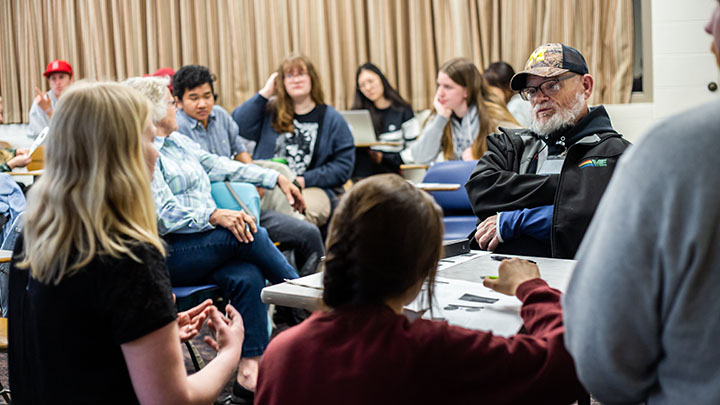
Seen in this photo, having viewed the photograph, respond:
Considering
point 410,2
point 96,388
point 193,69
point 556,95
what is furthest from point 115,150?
point 410,2

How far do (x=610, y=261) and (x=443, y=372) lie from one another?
298mm

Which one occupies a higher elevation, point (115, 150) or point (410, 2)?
point (410, 2)

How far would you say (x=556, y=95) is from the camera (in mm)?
2494

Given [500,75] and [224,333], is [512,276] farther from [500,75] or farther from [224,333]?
[500,75]

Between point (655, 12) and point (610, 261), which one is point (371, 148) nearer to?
point (655, 12)

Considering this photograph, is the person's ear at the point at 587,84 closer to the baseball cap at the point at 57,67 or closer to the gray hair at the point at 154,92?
the gray hair at the point at 154,92

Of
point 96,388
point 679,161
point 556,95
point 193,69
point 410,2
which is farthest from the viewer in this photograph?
point 410,2

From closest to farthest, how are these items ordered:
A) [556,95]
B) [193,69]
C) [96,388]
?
[96,388], [556,95], [193,69]

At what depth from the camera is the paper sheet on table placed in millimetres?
1267

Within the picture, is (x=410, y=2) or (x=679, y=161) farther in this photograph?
(x=410, y=2)

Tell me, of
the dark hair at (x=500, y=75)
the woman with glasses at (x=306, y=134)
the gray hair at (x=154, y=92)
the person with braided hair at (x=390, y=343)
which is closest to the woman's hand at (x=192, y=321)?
the person with braided hair at (x=390, y=343)

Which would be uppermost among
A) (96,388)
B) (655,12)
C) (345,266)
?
(655,12)

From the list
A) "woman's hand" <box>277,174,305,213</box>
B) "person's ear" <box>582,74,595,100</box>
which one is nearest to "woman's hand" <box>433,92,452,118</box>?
"woman's hand" <box>277,174,305,213</box>

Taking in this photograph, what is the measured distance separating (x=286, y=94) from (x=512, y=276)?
11.5ft
